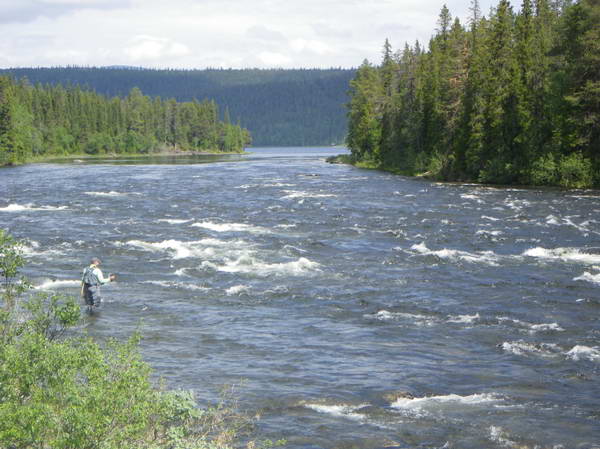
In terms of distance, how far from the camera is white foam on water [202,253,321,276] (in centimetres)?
2638

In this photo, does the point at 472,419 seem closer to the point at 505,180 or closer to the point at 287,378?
the point at 287,378

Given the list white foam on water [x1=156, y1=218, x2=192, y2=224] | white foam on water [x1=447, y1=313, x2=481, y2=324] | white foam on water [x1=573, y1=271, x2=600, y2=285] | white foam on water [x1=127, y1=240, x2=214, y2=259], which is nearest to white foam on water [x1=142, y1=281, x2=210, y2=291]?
white foam on water [x1=127, y1=240, x2=214, y2=259]

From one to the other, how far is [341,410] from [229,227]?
78.1 feet

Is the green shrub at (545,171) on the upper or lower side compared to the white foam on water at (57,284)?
upper

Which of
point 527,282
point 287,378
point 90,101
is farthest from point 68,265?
point 90,101

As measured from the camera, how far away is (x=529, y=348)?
17.3 metres

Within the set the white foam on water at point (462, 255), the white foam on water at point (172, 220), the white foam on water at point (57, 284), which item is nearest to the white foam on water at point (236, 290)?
the white foam on water at point (57, 284)

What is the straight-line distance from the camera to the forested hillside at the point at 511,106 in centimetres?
5688

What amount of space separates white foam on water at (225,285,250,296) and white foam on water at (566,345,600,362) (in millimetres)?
10561

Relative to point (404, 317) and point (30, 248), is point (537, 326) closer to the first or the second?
point (404, 317)

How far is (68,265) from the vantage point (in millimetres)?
27297

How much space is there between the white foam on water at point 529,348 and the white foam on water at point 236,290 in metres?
9.06

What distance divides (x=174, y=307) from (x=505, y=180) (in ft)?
150

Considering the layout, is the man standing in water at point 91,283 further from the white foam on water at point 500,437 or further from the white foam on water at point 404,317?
the white foam on water at point 500,437
